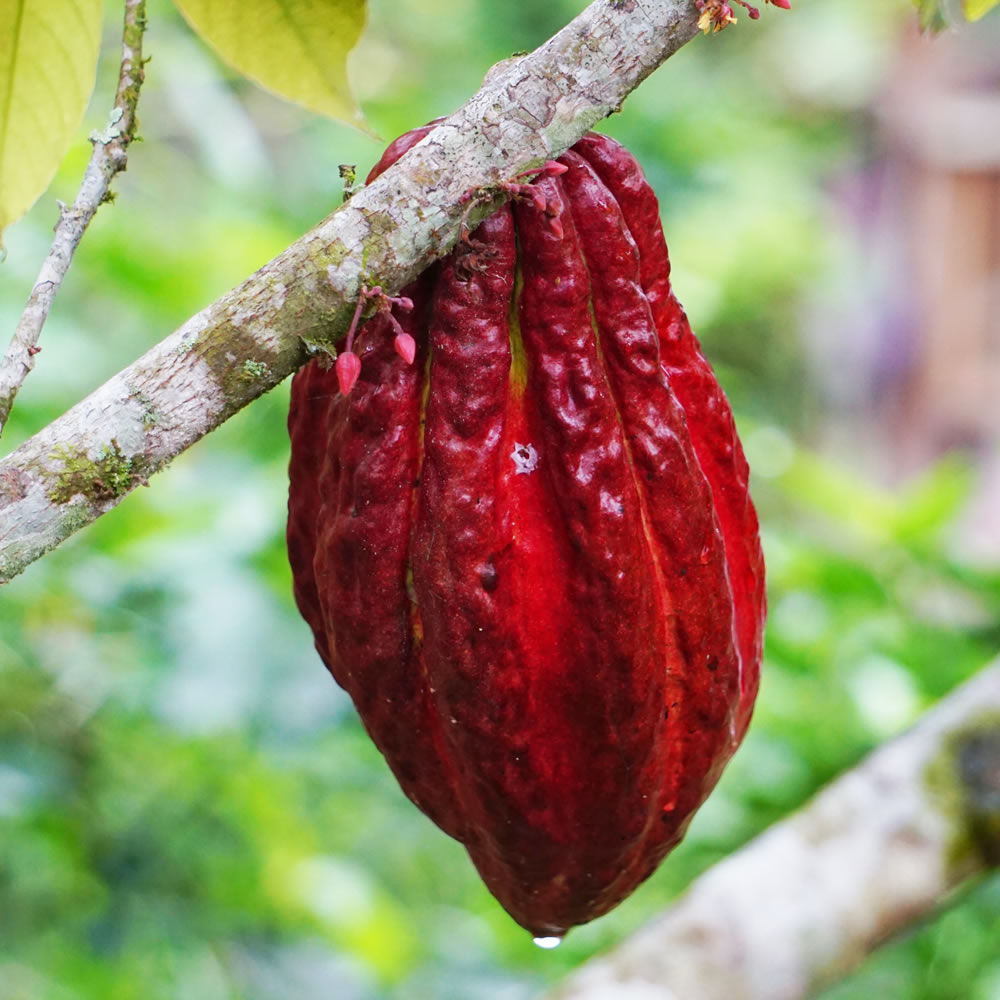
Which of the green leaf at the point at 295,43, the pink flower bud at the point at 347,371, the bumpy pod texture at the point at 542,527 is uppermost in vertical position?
the green leaf at the point at 295,43

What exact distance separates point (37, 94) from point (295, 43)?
17cm

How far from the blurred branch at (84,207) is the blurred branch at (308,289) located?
0.08 metres

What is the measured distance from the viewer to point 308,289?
2.32ft

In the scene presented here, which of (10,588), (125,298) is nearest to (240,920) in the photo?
(10,588)

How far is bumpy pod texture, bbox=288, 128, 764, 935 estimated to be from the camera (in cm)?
79

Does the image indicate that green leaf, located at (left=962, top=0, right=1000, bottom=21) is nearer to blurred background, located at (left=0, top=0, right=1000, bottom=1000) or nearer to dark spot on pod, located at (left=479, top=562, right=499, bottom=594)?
dark spot on pod, located at (left=479, top=562, right=499, bottom=594)

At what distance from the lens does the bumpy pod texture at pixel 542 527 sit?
0.79 metres

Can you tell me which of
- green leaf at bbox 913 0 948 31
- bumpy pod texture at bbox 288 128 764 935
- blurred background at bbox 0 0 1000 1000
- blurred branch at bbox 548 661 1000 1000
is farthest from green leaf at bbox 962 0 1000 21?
blurred background at bbox 0 0 1000 1000

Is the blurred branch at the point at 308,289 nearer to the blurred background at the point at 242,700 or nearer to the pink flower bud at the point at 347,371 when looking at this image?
the pink flower bud at the point at 347,371

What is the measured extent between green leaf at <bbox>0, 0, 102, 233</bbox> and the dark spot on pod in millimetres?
364

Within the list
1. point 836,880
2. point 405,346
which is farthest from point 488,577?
point 836,880

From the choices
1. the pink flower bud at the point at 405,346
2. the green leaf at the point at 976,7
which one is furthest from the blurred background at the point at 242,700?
the green leaf at the point at 976,7

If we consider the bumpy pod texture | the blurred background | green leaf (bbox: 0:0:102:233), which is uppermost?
green leaf (bbox: 0:0:102:233)

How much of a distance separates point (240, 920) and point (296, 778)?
0.30 meters
